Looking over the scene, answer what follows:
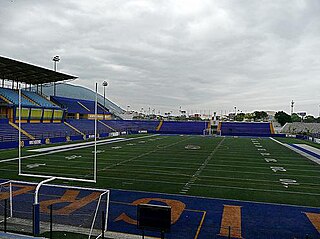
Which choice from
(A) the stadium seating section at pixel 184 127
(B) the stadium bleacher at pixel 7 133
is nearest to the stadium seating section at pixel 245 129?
(A) the stadium seating section at pixel 184 127

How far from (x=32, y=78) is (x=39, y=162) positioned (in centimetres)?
Answer: 3120

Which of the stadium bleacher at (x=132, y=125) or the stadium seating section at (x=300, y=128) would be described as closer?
the stadium bleacher at (x=132, y=125)

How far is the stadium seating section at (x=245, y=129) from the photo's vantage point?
67.6 meters

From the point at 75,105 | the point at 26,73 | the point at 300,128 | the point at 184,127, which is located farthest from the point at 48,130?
the point at 300,128

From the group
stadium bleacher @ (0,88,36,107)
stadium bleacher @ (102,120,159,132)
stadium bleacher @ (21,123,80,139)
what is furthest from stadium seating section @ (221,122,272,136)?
stadium bleacher @ (0,88,36,107)

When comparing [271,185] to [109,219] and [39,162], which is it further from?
[39,162]

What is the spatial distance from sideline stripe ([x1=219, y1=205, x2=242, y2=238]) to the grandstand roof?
3487 centimetres

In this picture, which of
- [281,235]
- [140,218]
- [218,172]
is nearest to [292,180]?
[218,172]

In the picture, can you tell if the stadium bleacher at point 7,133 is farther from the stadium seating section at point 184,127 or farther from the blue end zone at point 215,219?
the stadium seating section at point 184,127

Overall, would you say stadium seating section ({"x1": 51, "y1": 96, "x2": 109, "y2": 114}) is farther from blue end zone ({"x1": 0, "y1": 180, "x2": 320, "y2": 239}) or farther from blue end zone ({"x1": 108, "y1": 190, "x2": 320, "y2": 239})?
blue end zone ({"x1": 108, "y1": 190, "x2": 320, "y2": 239})

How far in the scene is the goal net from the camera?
895 centimetres

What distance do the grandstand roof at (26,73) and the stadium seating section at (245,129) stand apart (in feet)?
123

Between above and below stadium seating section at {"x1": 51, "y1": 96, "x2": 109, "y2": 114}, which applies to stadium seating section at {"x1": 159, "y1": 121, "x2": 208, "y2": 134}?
below

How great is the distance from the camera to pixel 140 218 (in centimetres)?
712
